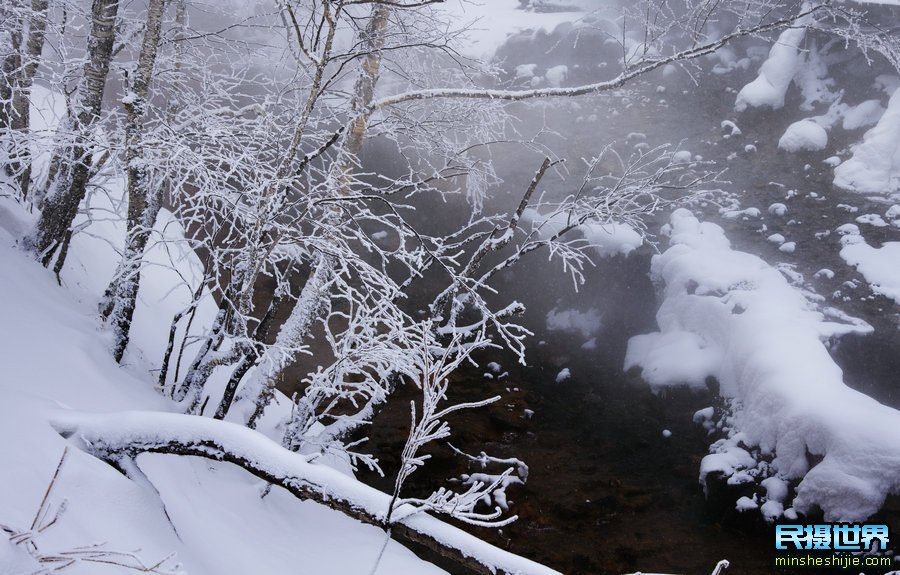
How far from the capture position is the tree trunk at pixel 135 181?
405 centimetres

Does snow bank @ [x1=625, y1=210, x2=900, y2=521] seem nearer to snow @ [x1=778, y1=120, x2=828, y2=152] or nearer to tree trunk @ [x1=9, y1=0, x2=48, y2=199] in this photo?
snow @ [x1=778, y1=120, x2=828, y2=152]

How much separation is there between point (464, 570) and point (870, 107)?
554 inches

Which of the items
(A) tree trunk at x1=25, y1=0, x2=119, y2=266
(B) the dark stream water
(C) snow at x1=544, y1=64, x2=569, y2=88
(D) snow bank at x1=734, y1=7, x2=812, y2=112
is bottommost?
(B) the dark stream water

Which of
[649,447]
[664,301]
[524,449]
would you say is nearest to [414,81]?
[524,449]

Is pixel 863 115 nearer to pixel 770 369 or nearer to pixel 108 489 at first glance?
pixel 770 369

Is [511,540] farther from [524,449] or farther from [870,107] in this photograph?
[870,107]

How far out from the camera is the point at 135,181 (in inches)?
177

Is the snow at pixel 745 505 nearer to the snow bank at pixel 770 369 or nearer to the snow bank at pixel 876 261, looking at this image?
the snow bank at pixel 770 369

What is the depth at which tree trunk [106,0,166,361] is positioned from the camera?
13.3 feet

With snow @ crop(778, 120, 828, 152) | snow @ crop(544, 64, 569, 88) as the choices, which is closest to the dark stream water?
snow @ crop(778, 120, 828, 152)

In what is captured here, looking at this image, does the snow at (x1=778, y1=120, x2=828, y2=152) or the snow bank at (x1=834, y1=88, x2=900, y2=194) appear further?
the snow at (x1=778, y1=120, x2=828, y2=152)

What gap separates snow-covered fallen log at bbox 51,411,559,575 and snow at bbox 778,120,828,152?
14.4 m

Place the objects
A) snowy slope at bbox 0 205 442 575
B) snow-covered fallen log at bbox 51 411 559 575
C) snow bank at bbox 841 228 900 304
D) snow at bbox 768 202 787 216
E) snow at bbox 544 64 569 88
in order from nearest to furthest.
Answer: snowy slope at bbox 0 205 442 575
snow-covered fallen log at bbox 51 411 559 575
snow bank at bbox 841 228 900 304
snow at bbox 768 202 787 216
snow at bbox 544 64 569 88

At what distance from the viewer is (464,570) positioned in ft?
20.2
